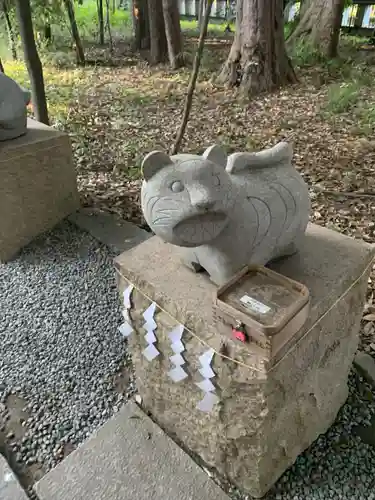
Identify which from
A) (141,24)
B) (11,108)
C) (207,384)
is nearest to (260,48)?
(11,108)

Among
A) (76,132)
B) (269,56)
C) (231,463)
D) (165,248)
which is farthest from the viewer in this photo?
(269,56)

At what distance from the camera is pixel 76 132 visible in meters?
5.18

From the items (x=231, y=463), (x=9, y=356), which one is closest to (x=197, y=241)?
(x=231, y=463)

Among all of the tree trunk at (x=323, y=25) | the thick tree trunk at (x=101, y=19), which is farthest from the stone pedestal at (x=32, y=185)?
the thick tree trunk at (x=101, y=19)

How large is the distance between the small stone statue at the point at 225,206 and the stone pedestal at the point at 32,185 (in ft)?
6.26

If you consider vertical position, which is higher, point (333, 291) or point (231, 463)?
point (333, 291)

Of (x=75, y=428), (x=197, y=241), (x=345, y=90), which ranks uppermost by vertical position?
(x=197, y=241)

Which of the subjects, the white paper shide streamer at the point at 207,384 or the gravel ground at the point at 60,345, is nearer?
the white paper shide streamer at the point at 207,384

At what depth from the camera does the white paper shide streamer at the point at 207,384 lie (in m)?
1.51

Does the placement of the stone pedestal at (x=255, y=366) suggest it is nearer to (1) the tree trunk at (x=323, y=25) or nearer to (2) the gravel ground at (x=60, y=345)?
(2) the gravel ground at (x=60, y=345)

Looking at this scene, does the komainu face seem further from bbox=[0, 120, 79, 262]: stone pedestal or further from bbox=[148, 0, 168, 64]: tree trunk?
bbox=[148, 0, 168, 64]: tree trunk

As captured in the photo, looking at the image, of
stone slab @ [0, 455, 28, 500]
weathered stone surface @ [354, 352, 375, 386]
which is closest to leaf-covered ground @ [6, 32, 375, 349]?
weathered stone surface @ [354, 352, 375, 386]

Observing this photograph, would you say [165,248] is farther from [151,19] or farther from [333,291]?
[151,19]

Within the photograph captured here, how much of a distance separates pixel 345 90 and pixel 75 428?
5.13m
